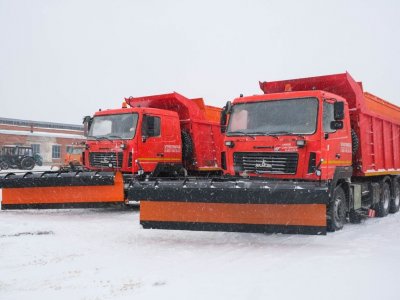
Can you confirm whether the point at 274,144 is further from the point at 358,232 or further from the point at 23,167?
the point at 23,167

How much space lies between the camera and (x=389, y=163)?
10.9 m

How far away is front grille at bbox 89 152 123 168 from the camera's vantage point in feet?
36.6

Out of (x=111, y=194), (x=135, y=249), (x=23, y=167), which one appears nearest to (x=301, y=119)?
(x=135, y=249)

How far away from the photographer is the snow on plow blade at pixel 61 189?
10.2 m

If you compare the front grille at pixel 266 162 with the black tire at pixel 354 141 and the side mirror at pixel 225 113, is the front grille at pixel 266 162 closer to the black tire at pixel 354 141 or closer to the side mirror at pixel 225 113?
the side mirror at pixel 225 113

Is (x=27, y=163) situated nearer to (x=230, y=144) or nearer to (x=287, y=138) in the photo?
(x=230, y=144)

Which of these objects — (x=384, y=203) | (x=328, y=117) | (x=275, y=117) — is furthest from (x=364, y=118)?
(x=384, y=203)

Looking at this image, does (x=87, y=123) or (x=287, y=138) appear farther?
(x=87, y=123)

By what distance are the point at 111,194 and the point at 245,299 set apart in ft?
20.5

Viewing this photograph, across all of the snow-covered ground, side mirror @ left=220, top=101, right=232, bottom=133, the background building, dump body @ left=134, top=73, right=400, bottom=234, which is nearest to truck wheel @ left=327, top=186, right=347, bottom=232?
dump body @ left=134, top=73, right=400, bottom=234

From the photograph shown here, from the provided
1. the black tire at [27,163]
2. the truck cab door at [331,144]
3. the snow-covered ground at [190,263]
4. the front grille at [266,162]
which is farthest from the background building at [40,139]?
the truck cab door at [331,144]

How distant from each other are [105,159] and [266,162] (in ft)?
16.3

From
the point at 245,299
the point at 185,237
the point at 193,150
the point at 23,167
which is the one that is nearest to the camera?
the point at 245,299

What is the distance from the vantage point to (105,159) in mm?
11359
